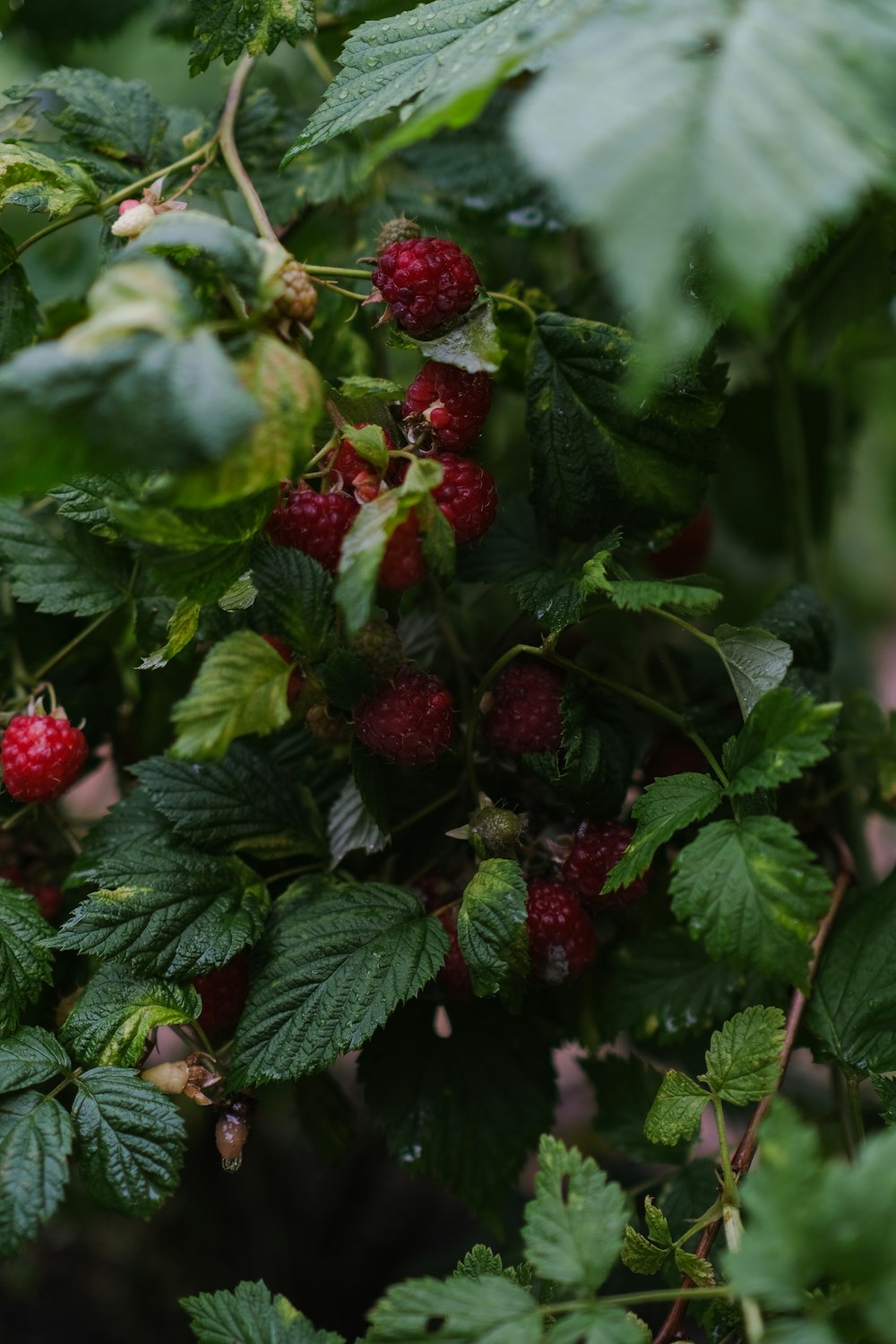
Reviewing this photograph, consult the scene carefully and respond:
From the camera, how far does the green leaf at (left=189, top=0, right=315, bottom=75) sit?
721mm

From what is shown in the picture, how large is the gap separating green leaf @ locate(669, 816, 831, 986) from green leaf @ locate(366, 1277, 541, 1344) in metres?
0.20

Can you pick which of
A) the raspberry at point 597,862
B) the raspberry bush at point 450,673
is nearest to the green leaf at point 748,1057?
the raspberry bush at point 450,673

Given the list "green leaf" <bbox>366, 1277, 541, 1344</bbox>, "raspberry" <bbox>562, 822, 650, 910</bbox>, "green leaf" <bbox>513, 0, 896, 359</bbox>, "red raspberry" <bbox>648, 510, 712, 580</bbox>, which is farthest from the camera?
"red raspberry" <bbox>648, 510, 712, 580</bbox>

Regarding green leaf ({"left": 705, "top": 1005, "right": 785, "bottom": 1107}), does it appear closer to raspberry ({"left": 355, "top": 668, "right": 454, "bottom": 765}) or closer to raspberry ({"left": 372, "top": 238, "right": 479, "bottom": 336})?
raspberry ({"left": 355, "top": 668, "right": 454, "bottom": 765})

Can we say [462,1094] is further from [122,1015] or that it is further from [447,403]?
[447,403]

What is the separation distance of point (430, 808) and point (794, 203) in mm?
477

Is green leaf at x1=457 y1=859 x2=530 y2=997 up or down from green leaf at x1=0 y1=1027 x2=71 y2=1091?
down

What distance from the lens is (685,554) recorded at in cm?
113

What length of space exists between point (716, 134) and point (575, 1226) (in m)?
0.49

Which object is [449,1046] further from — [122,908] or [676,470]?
[676,470]

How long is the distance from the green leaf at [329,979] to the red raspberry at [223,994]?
23mm

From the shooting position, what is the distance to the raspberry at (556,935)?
69 centimetres

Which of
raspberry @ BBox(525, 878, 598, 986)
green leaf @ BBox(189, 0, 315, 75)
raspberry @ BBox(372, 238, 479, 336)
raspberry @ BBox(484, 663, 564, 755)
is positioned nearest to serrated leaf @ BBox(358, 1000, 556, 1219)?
A: raspberry @ BBox(525, 878, 598, 986)

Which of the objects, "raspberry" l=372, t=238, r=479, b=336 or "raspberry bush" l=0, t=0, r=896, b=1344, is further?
"raspberry" l=372, t=238, r=479, b=336
